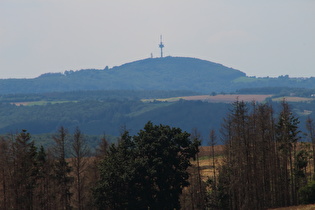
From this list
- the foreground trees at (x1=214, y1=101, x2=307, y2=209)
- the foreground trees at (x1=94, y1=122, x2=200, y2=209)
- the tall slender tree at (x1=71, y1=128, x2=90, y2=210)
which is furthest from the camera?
the foreground trees at (x1=214, y1=101, x2=307, y2=209)

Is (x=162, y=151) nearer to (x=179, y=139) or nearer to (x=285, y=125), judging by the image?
(x=179, y=139)

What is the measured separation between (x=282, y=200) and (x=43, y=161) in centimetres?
3726

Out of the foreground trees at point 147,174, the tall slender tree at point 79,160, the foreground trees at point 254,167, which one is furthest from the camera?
the foreground trees at point 254,167

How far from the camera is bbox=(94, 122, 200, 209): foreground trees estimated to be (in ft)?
246

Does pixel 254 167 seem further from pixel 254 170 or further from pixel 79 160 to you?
pixel 79 160

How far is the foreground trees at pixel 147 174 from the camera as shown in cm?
7500

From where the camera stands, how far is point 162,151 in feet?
252

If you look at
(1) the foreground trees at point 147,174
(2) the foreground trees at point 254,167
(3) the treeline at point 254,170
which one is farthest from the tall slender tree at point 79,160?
(2) the foreground trees at point 254,167

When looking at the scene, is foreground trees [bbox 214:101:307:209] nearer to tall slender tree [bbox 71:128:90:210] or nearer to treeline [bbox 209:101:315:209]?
treeline [bbox 209:101:315:209]

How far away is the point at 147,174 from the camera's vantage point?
246 ft

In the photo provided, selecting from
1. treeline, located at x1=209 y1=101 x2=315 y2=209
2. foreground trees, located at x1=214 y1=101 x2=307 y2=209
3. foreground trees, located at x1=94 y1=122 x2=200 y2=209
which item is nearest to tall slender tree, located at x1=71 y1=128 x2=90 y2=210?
foreground trees, located at x1=94 y1=122 x2=200 y2=209

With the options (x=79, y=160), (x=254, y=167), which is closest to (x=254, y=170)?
(x=254, y=167)

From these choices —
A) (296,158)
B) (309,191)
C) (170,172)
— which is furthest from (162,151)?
(296,158)

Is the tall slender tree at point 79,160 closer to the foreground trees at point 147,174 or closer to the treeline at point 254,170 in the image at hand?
the foreground trees at point 147,174
